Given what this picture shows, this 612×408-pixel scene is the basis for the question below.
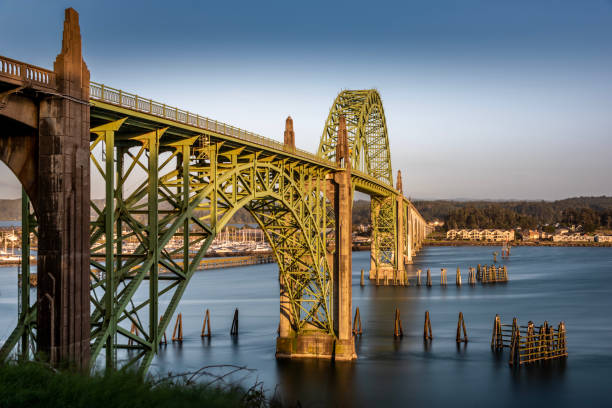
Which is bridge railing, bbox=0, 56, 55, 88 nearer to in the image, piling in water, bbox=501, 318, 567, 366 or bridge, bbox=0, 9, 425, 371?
bridge, bbox=0, 9, 425, 371

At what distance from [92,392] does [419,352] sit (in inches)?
1332

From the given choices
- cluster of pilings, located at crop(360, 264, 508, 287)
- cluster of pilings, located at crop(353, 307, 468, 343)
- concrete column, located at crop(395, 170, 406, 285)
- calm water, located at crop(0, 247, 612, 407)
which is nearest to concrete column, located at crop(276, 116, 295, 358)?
calm water, located at crop(0, 247, 612, 407)

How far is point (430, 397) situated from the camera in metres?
32.3

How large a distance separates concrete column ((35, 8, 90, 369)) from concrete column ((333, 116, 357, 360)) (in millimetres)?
23360

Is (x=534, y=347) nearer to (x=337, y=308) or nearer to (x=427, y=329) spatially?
(x=427, y=329)

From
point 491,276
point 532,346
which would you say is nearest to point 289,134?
point 532,346

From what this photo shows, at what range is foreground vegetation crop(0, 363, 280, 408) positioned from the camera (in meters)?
11.1

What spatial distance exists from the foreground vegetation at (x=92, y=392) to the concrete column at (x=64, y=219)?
2.38 meters

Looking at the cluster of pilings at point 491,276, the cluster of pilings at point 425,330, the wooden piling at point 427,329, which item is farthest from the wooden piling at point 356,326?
the cluster of pilings at point 491,276

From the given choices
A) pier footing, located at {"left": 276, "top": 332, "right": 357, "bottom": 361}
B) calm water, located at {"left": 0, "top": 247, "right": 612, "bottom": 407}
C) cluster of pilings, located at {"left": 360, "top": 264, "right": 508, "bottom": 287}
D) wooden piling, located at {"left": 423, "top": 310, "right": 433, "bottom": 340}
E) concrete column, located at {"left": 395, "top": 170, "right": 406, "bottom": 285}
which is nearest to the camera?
calm water, located at {"left": 0, "top": 247, "right": 612, "bottom": 407}

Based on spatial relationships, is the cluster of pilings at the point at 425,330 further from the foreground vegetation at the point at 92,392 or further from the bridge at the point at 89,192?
the foreground vegetation at the point at 92,392

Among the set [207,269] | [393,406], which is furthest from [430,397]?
[207,269]

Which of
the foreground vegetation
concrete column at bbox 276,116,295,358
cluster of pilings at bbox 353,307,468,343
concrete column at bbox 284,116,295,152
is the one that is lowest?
cluster of pilings at bbox 353,307,468,343

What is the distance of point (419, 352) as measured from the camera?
42344mm
